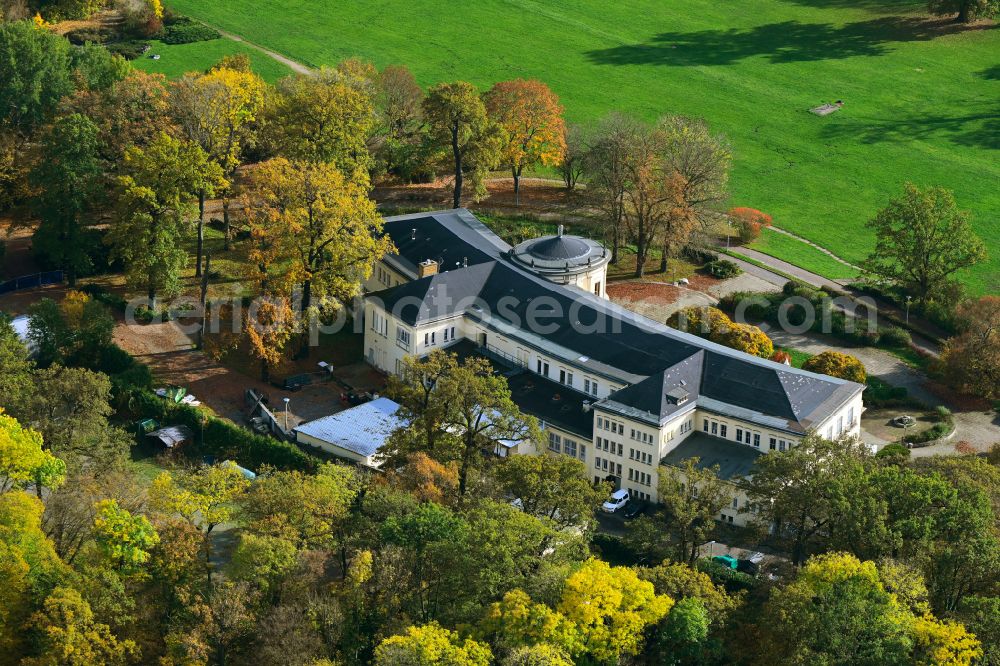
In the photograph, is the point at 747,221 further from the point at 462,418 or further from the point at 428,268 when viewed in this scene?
the point at 462,418

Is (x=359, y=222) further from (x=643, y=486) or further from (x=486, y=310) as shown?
(x=643, y=486)

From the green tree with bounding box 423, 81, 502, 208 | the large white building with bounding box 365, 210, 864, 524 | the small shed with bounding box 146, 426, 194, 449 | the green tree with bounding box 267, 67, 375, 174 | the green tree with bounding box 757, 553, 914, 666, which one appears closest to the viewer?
the green tree with bounding box 757, 553, 914, 666

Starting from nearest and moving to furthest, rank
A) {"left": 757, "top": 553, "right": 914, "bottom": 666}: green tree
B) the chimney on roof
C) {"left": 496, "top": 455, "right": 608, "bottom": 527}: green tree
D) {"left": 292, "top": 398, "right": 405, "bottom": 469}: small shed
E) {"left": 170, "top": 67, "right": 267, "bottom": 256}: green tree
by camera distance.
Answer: {"left": 757, "top": 553, "right": 914, "bottom": 666}: green tree, {"left": 496, "top": 455, "right": 608, "bottom": 527}: green tree, {"left": 292, "top": 398, "right": 405, "bottom": 469}: small shed, the chimney on roof, {"left": 170, "top": 67, "right": 267, "bottom": 256}: green tree

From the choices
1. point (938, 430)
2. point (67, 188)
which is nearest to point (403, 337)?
point (67, 188)

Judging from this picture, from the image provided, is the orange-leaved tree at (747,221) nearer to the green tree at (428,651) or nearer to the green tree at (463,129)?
the green tree at (463,129)

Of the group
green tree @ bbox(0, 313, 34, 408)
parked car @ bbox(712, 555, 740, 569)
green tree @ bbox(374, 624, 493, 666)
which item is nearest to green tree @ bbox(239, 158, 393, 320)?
green tree @ bbox(0, 313, 34, 408)

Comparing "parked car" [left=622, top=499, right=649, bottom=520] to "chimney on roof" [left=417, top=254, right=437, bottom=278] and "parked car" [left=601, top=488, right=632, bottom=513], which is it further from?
"chimney on roof" [left=417, top=254, right=437, bottom=278]

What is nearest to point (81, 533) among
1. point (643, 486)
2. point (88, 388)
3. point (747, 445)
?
point (88, 388)
